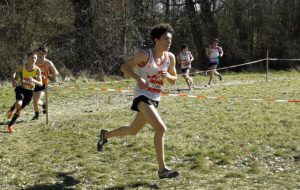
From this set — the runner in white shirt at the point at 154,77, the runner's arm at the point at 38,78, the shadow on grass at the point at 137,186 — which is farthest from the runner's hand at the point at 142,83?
the runner's arm at the point at 38,78

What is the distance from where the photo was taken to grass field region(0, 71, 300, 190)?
19.9ft

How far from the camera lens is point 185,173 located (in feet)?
20.9

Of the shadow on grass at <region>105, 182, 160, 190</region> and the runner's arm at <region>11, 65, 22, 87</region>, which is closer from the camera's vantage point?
the shadow on grass at <region>105, 182, 160, 190</region>

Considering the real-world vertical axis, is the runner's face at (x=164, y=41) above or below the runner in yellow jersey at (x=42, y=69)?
above

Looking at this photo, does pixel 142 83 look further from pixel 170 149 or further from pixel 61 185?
pixel 170 149

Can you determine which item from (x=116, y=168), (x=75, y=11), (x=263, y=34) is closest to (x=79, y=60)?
(x=75, y=11)

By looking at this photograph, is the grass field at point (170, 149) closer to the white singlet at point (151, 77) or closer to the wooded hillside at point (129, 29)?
the white singlet at point (151, 77)

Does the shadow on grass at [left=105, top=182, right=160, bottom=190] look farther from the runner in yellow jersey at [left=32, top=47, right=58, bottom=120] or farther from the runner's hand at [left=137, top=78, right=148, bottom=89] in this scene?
the runner in yellow jersey at [left=32, top=47, right=58, bottom=120]

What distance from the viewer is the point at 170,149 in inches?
301

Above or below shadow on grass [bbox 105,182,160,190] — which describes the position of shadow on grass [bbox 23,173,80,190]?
below

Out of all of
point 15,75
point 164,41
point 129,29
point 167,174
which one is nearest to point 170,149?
point 167,174

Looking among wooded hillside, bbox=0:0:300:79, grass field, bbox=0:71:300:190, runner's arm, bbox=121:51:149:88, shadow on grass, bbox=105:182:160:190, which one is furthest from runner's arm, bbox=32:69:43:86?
wooded hillside, bbox=0:0:300:79

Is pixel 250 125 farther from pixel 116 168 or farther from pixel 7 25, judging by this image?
pixel 7 25

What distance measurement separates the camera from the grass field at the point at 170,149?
19.9 ft
